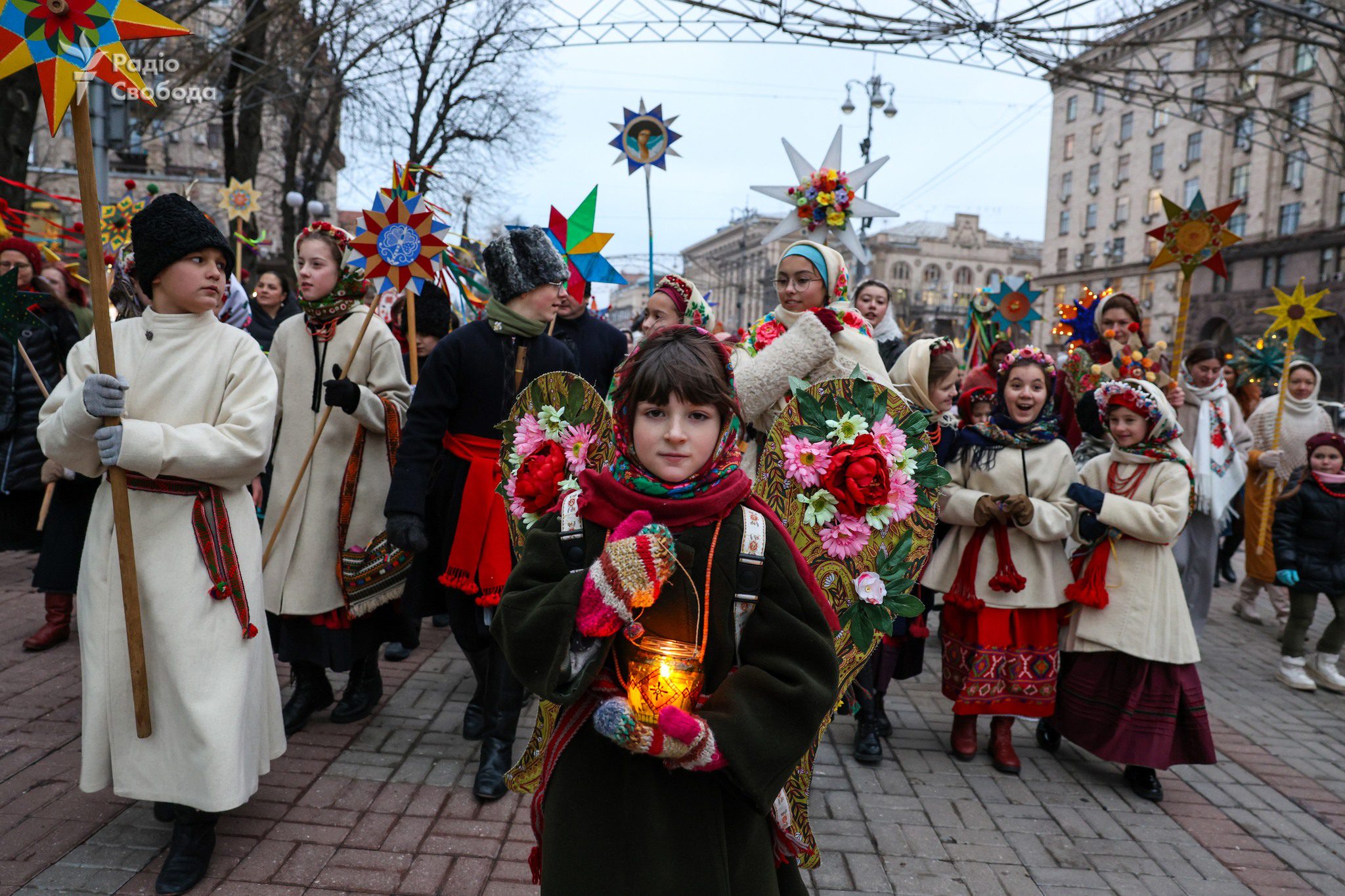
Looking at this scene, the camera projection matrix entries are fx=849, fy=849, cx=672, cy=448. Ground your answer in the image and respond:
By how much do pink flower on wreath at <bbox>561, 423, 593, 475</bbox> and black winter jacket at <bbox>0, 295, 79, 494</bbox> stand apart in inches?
188

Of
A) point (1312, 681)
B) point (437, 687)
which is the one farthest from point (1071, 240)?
point (437, 687)

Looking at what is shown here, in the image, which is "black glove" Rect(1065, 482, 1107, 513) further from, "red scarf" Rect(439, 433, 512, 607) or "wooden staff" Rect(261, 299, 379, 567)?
"wooden staff" Rect(261, 299, 379, 567)

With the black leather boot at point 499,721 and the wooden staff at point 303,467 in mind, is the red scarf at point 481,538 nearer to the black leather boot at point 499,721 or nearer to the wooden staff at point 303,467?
the black leather boot at point 499,721

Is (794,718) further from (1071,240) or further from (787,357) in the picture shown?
(1071,240)

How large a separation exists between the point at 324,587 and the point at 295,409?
844mm

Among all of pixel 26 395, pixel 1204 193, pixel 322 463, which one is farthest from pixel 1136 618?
pixel 1204 193

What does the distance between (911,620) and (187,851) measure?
3.19 meters

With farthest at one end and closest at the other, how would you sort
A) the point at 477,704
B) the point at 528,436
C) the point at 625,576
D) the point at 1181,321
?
the point at 1181,321
the point at 477,704
the point at 528,436
the point at 625,576

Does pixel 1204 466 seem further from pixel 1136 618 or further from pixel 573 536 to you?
pixel 573 536

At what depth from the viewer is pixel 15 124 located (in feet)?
26.2

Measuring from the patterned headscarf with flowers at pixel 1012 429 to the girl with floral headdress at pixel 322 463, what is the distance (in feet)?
9.20

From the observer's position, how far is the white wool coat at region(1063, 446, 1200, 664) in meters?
3.92

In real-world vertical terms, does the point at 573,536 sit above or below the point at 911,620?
above

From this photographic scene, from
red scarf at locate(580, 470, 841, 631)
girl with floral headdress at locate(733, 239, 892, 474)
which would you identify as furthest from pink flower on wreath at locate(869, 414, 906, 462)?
girl with floral headdress at locate(733, 239, 892, 474)
